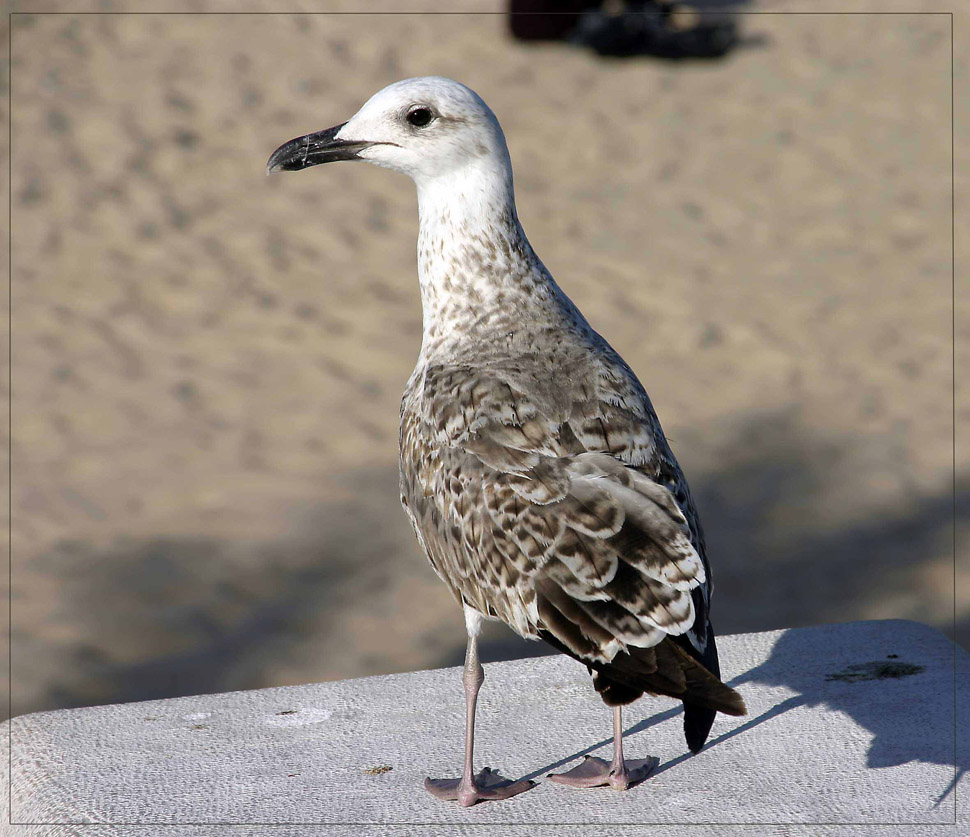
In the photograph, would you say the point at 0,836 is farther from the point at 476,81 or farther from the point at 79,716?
the point at 476,81

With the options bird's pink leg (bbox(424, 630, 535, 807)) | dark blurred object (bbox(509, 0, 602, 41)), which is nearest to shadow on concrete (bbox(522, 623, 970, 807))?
bird's pink leg (bbox(424, 630, 535, 807))

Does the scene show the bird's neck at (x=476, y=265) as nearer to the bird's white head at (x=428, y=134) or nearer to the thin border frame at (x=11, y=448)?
the bird's white head at (x=428, y=134)

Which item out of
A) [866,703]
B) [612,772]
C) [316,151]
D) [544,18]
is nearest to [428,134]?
[316,151]

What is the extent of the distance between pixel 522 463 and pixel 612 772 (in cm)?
102

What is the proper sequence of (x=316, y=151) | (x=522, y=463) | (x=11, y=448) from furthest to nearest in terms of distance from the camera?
(x=11, y=448) → (x=316, y=151) → (x=522, y=463)

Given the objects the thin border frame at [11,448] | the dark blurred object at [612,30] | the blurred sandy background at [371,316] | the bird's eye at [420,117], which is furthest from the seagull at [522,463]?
the dark blurred object at [612,30]

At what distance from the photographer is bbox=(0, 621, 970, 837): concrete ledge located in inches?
136

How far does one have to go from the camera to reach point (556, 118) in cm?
1405

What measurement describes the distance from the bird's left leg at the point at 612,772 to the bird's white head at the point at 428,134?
1690 millimetres

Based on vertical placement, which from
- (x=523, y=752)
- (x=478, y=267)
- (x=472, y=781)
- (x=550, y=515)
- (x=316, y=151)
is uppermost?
(x=316, y=151)

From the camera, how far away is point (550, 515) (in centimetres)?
314

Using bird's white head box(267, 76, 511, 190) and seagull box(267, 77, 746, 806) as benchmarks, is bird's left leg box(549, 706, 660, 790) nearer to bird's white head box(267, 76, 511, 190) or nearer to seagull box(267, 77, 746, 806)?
seagull box(267, 77, 746, 806)

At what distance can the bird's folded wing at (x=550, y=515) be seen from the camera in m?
3.04

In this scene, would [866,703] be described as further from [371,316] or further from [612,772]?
[371,316]
